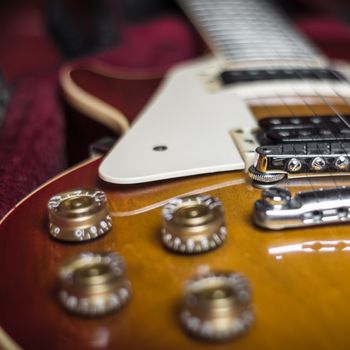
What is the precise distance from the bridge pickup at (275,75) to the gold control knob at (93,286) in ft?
1.94

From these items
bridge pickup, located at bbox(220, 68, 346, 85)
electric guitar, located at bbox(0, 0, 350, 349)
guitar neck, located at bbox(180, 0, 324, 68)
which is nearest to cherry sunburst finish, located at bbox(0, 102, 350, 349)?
electric guitar, located at bbox(0, 0, 350, 349)

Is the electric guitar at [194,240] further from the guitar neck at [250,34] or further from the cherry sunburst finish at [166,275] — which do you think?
the guitar neck at [250,34]

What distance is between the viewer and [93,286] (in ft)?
1.61

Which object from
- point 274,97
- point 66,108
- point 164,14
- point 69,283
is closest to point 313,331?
point 69,283

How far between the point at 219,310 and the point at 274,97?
1.94ft

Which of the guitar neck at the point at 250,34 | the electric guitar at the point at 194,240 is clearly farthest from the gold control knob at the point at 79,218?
the guitar neck at the point at 250,34

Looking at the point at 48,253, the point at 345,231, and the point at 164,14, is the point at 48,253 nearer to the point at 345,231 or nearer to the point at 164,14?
the point at 345,231

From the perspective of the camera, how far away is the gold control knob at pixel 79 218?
1.97 feet

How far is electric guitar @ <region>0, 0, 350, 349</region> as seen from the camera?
0.49m

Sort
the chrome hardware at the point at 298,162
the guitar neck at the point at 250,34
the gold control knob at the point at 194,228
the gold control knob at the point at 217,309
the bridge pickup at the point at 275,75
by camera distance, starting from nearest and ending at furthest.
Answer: the gold control knob at the point at 217,309, the gold control knob at the point at 194,228, the chrome hardware at the point at 298,162, the bridge pickup at the point at 275,75, the guitar neck at the point at 250,34

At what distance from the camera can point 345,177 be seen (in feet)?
2.34

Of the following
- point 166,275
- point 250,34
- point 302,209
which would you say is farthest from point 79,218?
point 250,34

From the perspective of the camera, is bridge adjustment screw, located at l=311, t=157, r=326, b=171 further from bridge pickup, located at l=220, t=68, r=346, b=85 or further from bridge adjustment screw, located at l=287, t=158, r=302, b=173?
bridge pickup, located at l=220, t=68, r=346, b=85

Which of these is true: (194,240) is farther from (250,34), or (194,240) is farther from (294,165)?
(250,34)
